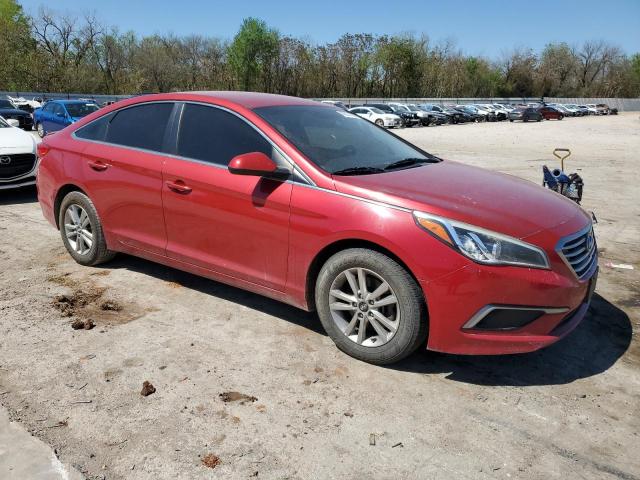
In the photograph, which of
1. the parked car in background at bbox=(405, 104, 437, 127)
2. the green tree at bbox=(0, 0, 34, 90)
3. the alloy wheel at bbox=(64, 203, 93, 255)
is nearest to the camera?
the alloy wheel at bbox=(64, 203, 93, 255)

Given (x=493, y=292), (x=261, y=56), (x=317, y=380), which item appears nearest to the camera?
(x=493, y=292)

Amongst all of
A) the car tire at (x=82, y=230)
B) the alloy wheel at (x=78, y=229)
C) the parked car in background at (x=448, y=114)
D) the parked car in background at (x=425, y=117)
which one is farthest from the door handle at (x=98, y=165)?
the parked car in background at (x=448, y=114)

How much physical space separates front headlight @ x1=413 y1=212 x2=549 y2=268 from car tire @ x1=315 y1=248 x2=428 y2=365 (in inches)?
13.3

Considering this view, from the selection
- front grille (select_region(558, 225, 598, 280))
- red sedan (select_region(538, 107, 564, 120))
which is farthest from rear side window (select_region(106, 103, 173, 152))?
red sedan (select_region(538, 107, 564, 120))

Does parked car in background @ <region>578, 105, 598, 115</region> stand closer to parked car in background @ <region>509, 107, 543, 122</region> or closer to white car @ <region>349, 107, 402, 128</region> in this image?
parked car in background @ <region>509, 107, 543, 122</region>

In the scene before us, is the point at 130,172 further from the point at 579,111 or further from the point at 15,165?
the point at 579,111

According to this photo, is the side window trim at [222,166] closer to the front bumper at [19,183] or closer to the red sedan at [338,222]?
the red sedan at [338,222]

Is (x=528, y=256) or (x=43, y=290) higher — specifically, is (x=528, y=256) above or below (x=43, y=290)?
above

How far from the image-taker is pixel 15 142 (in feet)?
26.9

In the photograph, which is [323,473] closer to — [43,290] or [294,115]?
[294,115]

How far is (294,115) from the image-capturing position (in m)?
4.26

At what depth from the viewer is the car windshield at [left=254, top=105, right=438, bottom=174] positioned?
3.84 m

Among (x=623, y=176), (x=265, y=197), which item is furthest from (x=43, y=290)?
(x=623, y=176)

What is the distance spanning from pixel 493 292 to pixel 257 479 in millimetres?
1591
